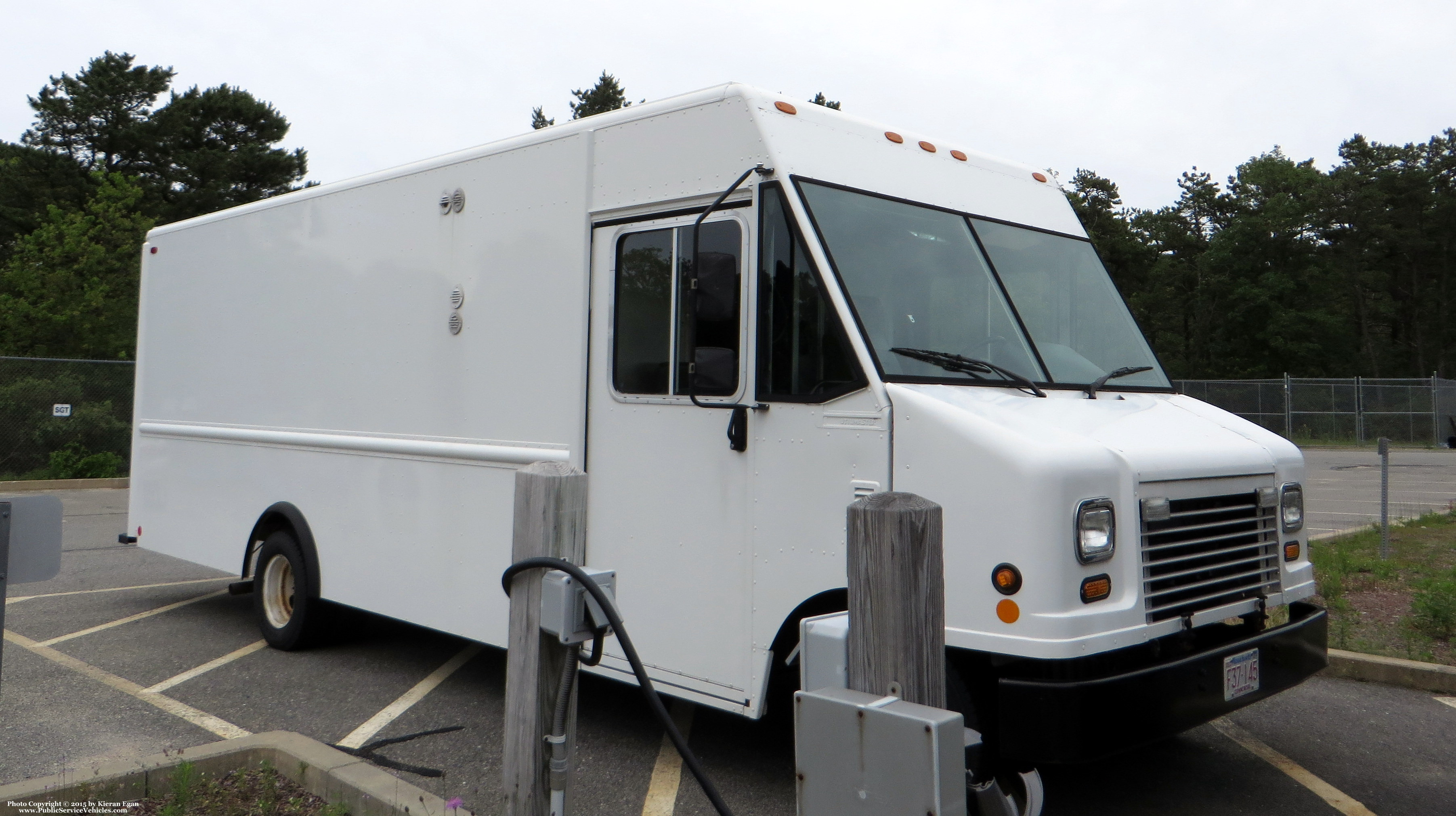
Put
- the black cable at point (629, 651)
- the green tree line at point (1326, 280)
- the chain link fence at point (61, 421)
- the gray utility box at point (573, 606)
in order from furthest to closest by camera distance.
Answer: the green tree line at point (1326, 280)
the chain link fence at point (61, 421)
the gray utility box at point (573, 606)
the black cable at point (629, 651)

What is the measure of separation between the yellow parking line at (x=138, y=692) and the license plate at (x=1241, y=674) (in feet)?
13.6

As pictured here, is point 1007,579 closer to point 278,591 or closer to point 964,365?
point 964,365

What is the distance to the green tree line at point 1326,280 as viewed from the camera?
182ft

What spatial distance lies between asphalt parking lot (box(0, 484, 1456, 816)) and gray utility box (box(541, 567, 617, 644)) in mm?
1993

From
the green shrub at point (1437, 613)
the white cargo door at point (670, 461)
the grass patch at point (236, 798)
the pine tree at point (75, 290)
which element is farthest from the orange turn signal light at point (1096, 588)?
the pine tree at point (75, 290)

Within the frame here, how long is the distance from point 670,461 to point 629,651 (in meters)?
2.39

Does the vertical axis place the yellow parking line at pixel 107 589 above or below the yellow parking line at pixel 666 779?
above

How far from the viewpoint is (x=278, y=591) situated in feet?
23.6

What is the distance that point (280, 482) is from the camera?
7.11m

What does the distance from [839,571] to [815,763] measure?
6.64 feet

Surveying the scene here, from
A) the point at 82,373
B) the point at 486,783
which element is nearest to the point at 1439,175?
the point at 82,373

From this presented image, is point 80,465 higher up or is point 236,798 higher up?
point 80,465

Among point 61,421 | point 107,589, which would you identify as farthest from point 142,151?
point 107,589

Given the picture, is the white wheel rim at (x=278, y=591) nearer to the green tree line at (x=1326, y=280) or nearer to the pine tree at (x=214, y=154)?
the pine tree at (x=214, y=154)
